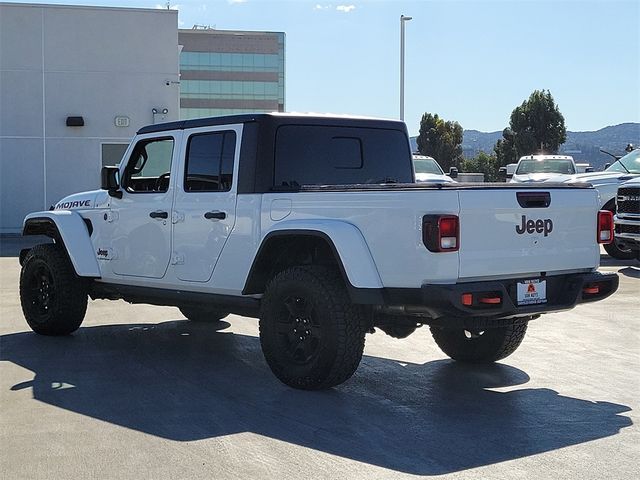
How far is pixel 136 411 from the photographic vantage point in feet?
20.1

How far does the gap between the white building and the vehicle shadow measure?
19132 millimetres

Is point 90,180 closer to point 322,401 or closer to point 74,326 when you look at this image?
point 74,326

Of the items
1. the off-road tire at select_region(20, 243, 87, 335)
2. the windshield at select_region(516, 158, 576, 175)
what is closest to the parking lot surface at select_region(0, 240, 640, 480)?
the off-road tire at select_region(20, 243, 87, 335)

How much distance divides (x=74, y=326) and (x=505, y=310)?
4.70m

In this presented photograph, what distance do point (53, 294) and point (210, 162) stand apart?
Result: 2.43m

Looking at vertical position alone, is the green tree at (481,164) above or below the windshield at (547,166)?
above

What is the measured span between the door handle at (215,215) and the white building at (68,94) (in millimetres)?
20185

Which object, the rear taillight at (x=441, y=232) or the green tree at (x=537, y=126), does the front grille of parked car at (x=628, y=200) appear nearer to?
the rear taillight at (x=441, y=232)

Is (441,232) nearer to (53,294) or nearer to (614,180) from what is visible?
(53,294)

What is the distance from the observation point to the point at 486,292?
602 cm

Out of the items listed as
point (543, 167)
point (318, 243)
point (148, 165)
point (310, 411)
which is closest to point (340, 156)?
point (318, 243)

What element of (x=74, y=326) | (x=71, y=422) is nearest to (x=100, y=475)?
(x=71, y=422)

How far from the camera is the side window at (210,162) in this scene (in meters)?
7.49

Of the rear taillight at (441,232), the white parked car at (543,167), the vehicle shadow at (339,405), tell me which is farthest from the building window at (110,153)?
the rear taillight at (441,232)
